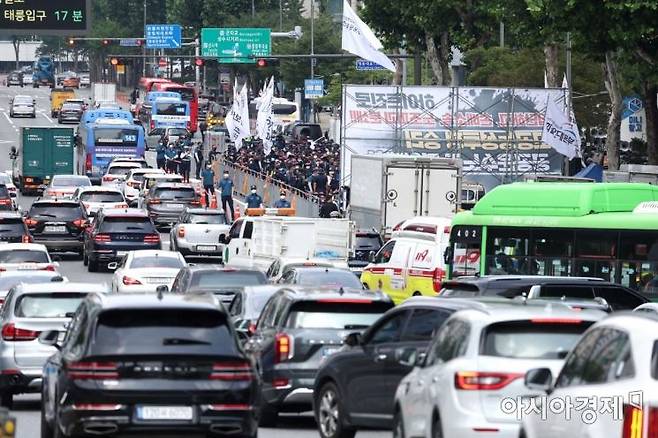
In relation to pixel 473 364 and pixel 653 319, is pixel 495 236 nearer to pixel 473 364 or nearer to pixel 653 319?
pixel 473 364

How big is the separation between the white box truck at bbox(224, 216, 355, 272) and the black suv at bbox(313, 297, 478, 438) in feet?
68.1

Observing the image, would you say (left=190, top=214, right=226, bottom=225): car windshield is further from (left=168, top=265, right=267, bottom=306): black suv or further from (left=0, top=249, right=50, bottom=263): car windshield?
(left=168, top=265, right=267, bottom=306): black suv

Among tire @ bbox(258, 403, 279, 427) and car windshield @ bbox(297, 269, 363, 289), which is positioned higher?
car windshield @ bbox(297, 269, 363, 289)

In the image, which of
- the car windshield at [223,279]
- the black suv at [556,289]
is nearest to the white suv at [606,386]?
the black suv at [556,289]

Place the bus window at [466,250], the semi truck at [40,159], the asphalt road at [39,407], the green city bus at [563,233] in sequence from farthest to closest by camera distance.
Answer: the semi truck at [40,159]
the bus window at [466,250]
the green city bus at [563,233]
the asphalt road at [39,407]

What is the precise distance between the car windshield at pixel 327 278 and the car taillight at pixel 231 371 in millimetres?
12533

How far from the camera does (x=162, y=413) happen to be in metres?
14.7

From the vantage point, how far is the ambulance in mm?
32438

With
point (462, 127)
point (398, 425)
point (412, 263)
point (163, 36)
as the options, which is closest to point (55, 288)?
point (398, 425)

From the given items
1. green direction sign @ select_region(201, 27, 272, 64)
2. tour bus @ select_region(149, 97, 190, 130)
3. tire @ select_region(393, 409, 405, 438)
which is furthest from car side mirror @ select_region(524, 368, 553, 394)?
tour bus @ select_region(149, 97, 190, 130)

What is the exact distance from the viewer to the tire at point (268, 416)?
1947 centimetres

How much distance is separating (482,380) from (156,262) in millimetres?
22033

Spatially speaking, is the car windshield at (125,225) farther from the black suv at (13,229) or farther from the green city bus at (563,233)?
the green city bus at (563,233)

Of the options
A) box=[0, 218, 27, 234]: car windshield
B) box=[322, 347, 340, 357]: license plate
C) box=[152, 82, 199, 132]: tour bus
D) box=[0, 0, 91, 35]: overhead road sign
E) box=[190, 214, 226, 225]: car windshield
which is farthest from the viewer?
box=[152, 82, 199, 132]: tour bus
